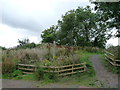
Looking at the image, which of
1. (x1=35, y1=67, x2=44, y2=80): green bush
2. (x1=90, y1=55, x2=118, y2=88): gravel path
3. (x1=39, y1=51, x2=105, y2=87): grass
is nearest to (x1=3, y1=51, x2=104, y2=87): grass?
(x1=39, y1=51, x2=105, y2=87): grass

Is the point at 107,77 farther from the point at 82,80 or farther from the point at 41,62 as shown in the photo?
the point at 41,62

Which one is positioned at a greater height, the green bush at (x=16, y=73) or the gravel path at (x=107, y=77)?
the green bush at (x=16, y=73)

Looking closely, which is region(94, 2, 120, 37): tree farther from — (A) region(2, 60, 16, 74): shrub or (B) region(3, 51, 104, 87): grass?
(A) region(2, 60, 16, 74): shrub

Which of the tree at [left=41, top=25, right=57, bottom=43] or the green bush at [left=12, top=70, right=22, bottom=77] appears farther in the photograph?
the tree at [left=41, top=25, right=57, bottom=43]

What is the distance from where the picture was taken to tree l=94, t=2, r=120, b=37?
10.2 metres

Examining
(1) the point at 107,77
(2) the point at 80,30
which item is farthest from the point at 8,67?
(2) the point at 80,30

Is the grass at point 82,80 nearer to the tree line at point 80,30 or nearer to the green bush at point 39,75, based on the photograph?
the green bush at point 39,75

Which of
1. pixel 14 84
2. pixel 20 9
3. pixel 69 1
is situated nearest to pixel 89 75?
pixel 14 84

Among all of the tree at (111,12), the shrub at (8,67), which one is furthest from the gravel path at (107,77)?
the shrub at (8,67)

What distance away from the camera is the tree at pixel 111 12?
10180mm

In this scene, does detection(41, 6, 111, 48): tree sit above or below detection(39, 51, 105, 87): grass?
above

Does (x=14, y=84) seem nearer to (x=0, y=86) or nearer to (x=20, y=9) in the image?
(x=0, y=86)

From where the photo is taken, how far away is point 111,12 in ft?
36.9

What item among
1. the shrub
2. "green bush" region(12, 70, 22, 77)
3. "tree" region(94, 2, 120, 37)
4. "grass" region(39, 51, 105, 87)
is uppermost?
"tree" region(94, 2, 120, 37)
